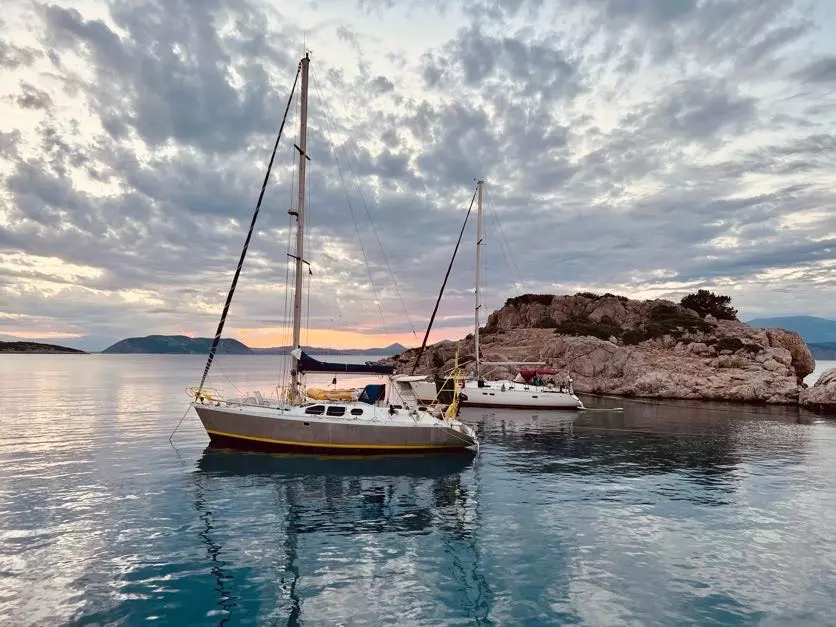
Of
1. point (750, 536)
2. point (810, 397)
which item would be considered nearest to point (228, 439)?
point (750, 536)

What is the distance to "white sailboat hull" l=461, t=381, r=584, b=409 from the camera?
2231 inches

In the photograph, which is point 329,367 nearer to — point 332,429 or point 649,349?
point 332,429

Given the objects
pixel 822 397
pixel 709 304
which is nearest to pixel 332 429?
pixel 822 397

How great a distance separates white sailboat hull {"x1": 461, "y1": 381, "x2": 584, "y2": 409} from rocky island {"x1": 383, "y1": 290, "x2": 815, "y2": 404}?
1282 centimetres

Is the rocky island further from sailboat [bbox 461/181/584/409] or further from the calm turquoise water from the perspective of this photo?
the calm turquoise water

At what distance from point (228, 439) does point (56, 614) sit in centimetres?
1942

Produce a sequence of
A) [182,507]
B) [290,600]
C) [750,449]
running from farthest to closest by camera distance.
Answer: [750,449], [182,507], [290,600]

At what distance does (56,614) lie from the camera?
1223 centimetres

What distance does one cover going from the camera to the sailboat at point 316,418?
30.2 meters

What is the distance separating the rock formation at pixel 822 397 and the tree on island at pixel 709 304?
44.4m

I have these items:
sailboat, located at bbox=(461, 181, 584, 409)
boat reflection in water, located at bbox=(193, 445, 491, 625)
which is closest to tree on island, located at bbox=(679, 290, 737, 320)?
sailboat, located at bbox=(461, 181, 584, 409)

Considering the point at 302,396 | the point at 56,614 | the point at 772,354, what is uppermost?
the point at 772,354

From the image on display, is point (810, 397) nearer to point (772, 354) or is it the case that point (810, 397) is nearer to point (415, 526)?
point (772, 354)

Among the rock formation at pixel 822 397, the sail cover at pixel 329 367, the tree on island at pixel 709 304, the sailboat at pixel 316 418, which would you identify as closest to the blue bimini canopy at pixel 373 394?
the sailboat at pixel 316 418
